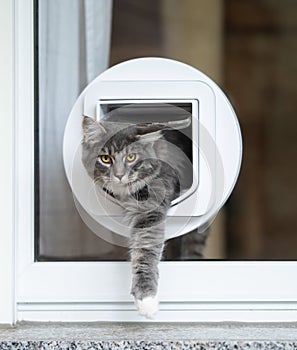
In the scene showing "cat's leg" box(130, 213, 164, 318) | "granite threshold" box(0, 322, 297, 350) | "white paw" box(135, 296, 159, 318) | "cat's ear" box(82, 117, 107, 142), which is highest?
"cat's ear" box(82, 117, 107, 142)

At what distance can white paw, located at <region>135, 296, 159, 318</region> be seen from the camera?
0.90 m

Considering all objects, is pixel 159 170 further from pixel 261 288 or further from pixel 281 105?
pixel 281 105

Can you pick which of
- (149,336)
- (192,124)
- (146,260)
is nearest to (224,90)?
(192,124)

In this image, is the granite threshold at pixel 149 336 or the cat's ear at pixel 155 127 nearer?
the granite threshold at pixel 149 336

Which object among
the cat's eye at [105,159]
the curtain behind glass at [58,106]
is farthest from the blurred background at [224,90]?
the cat's eye at [105,159]

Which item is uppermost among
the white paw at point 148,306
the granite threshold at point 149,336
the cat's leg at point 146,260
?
the cat's leg at point 146,260

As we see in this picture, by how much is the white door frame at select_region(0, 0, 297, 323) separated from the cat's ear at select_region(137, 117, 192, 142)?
0.70 feet

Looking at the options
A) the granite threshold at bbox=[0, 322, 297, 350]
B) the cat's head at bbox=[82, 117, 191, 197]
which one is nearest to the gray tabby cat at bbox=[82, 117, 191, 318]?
the cat's head at bbox=[82, 117, 191, 197]

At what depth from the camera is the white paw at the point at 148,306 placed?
90 centimetres

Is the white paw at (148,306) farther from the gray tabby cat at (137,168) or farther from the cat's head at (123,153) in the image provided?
the cat's head at (123,153)

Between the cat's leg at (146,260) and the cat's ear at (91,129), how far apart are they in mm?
162

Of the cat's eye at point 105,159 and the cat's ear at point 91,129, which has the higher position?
the cat's ear at point 91,129

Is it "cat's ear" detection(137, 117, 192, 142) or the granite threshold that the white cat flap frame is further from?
the granite threshold

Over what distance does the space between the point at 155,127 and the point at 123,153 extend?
7 centimetres
